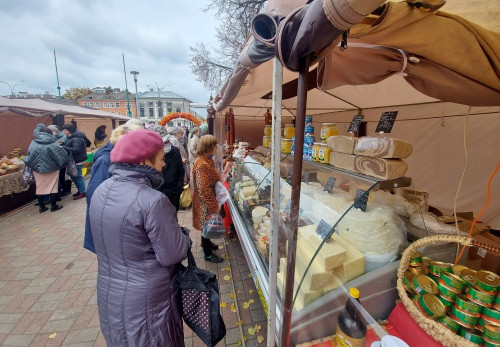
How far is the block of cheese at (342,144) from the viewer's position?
1.80 metres

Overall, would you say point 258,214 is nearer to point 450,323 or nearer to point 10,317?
point 450,323

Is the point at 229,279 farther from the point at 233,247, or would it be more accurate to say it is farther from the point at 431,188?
the point at 431,188

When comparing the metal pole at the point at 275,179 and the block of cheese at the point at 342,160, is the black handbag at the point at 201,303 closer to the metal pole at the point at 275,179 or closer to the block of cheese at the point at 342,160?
the metal pole at the point at 275,179

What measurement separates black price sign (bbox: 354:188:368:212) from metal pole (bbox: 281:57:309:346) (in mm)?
600

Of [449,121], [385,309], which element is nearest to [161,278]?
[385,309]

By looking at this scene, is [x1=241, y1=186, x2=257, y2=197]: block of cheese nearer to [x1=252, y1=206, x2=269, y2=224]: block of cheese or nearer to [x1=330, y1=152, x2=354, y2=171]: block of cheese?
[x1=252, y1=206, x2=269, y2=224]: block of cheese

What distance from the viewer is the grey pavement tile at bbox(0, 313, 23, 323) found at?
259 cm

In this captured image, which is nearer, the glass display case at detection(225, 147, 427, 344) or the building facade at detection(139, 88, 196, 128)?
the glass display case at detection(225, 147, 427, 344)

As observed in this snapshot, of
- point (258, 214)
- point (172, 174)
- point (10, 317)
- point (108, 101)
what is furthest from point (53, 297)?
point (108, 101)

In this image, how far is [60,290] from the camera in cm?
307

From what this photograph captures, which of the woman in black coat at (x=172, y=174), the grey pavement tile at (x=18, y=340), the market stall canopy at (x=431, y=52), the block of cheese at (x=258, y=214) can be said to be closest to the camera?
the market stall canopy at (x=431, y=52)

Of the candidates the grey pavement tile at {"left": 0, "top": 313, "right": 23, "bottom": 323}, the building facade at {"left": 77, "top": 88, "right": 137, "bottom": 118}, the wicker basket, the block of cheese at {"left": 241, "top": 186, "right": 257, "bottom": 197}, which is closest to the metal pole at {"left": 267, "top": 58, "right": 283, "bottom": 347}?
the wicker basket

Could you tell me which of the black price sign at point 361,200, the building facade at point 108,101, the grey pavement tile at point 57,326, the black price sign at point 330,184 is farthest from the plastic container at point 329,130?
the building facade at point 108,101

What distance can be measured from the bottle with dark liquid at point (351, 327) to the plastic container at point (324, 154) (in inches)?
46.2
